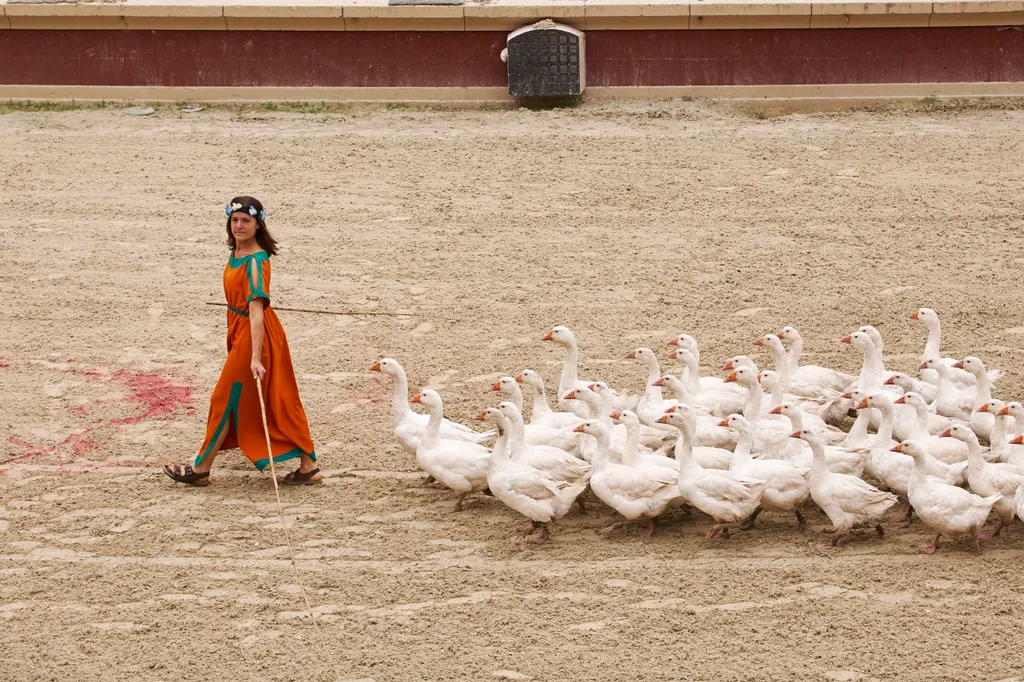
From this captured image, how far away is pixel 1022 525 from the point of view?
9.20 metres

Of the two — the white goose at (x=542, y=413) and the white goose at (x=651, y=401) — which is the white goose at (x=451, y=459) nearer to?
the white goose at (x=542, y=413)

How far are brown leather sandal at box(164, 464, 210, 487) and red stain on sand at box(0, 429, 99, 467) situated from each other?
89 cm

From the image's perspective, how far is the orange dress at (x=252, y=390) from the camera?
9898 mm

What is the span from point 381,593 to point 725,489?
2.15m

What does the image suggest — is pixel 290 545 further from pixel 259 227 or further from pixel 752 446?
pixel 752 446

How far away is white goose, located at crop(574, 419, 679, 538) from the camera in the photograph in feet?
30.2

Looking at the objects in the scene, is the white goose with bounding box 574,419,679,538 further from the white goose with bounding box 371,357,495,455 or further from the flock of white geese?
the white goose with bounding box 371,357,495,455

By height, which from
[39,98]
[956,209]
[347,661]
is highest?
[39,98]

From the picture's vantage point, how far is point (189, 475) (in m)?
10.2

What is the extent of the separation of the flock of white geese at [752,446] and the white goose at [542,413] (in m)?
0.01

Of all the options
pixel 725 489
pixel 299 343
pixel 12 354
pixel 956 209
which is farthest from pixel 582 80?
pixel 725 489

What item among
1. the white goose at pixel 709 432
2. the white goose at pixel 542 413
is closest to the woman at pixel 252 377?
the white goose at pixel 542 413

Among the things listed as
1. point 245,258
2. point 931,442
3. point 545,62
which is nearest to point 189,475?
point 245,258

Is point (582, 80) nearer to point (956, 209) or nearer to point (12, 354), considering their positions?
point (956, 209)
